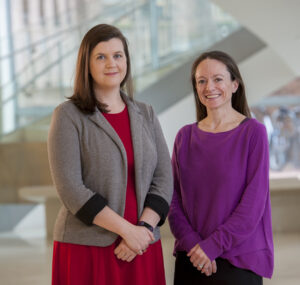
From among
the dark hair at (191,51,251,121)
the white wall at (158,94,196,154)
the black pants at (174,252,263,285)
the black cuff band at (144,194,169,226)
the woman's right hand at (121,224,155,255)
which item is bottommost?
the white wall at (158,94,196,154)

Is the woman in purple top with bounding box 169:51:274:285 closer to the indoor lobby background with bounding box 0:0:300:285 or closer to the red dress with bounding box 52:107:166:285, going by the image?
the red dress with bounding box 52:107:166:285

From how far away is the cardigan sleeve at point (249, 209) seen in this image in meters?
1.74

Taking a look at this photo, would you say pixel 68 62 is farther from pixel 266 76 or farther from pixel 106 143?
pixel 106 143

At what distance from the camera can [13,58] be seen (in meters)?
6.35

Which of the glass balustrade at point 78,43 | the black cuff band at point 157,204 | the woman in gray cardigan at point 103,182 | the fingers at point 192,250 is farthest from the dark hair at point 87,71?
the glass balustrade at point 78,43

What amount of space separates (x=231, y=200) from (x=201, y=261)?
0.77 feet

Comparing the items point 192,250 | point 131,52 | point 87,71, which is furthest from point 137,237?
point 131,52

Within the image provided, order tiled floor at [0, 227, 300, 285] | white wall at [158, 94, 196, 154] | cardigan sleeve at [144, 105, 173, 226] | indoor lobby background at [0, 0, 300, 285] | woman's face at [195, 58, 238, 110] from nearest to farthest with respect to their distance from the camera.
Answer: cardigan sleeve at [144, 105, 173, 226]
woman's face at [195, 58, 238, 110]
tiled floor at [0, 227, 300, 285]
indoor lobby background at [0, 0, 300, 285]
white wall at [158, 94, 196, 154]

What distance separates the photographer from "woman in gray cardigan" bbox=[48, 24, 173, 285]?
65.1 inches

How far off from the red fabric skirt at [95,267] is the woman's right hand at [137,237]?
0.07 m

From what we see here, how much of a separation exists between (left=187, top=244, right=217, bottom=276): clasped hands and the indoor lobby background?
3.19 meters

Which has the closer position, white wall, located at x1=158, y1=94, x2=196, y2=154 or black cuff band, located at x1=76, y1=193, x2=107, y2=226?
black cuff band, located at x1=76, y1=193, x2=107, y2=226

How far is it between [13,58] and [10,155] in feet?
4.14

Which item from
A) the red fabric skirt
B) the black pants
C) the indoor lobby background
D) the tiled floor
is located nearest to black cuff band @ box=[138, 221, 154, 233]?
the red fabric skirt
